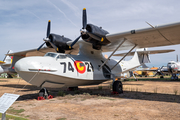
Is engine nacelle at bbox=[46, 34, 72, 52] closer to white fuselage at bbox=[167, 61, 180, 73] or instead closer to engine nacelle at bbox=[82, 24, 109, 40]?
engine nacelle at bbox=[82, 24, 109, 40]

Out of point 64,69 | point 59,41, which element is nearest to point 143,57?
point 59,41

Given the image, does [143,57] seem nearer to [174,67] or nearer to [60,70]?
[60,70]

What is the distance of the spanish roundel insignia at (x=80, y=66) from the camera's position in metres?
9.52

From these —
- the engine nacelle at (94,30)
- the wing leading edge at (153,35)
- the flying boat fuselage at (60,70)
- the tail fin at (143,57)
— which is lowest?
the flying boat fuselage at (60,70)

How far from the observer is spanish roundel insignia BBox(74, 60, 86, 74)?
9.52m

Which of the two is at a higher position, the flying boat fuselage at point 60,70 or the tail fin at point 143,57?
the tail fin at point 143,57

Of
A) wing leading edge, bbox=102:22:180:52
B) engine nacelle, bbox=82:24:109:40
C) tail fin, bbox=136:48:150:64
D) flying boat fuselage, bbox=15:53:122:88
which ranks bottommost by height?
flying boat fuselage, bbox=15:53:122:88

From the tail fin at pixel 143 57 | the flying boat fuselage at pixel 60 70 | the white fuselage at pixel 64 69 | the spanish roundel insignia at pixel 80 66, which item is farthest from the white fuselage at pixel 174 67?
the spanish roundel insignia at pixel 80 66

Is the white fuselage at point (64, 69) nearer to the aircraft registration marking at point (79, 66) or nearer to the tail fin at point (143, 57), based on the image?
the aircraft registration marking at point (79, 66)

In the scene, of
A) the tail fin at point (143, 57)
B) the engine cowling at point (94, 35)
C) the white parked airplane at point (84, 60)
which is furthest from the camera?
the tail fin at point (143, 57)

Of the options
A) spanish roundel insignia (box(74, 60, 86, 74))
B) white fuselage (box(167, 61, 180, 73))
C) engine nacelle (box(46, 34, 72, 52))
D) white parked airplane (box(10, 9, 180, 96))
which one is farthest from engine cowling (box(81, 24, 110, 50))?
white fuselage (box(167, 61, 180, 73))

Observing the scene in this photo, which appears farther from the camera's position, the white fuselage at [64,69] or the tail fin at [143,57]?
the tail fin at [143,57]

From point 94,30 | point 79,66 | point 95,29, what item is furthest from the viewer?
point 79,66

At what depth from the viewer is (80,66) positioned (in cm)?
976
